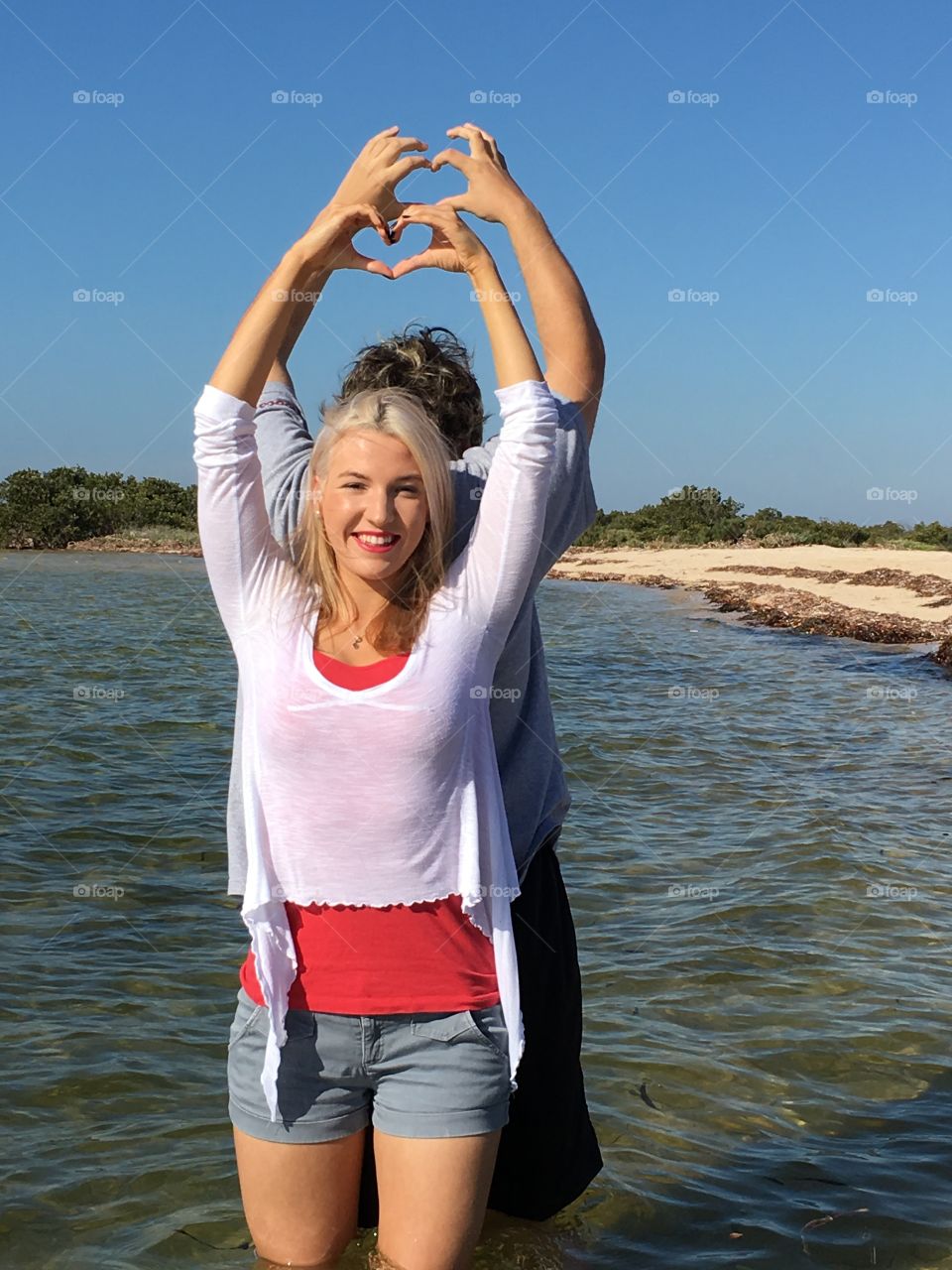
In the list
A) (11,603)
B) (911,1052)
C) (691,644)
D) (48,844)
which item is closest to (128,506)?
(11,603)

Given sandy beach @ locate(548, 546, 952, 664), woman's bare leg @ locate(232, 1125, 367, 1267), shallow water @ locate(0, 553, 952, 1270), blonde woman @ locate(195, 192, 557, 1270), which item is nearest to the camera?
blonde woman @ locate(195, 192, 557, 1270)

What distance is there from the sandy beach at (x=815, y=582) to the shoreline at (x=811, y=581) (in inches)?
1.2

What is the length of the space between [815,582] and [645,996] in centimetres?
3128

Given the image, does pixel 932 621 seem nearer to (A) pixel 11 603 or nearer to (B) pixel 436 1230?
(A) pixel 11 603

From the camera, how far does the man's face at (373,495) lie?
2516 millimetres

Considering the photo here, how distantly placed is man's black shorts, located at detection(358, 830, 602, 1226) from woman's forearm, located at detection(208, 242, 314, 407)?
117 centimetres

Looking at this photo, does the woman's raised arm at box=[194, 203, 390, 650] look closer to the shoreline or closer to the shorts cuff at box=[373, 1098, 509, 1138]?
the shorts cuff at box=[373, 1098, 509, 1138]

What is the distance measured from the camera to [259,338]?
98.4 inches

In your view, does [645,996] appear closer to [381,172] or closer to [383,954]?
[383,954]

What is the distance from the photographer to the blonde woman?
2459 mm

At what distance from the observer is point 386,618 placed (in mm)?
2561

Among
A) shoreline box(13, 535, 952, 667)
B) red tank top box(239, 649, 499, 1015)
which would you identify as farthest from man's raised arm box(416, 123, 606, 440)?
shoreline box(13, 535, 952, 667)

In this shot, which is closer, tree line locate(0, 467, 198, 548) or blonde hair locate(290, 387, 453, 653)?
blonde hair locate(290, 387, 453, 653)

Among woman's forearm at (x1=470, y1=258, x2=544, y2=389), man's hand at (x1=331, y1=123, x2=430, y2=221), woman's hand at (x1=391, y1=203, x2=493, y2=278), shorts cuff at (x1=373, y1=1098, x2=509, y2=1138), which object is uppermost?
man's hand at (x1=331, y1=123, x2=430, y2=221)
